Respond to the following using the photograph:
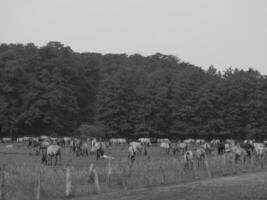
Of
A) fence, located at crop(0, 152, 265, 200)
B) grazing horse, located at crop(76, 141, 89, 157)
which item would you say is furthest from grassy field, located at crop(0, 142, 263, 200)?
grazing horse, located at crop(76, 141, 89, 157)

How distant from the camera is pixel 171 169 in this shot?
100 ft

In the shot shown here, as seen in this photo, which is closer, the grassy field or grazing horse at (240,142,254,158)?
the grassy field

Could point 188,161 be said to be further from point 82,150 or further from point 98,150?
point 82,150

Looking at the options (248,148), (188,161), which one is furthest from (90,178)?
(248,148)

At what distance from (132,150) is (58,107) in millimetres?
58448

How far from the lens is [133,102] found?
99.8 m

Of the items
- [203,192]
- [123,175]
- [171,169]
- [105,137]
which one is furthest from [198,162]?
[105,137]

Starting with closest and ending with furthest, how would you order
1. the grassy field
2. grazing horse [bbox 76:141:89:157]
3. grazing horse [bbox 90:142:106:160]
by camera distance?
the grassy field < grazing horse [bbox 90:142:106:160] < grazing horse [bbox 76:141:89:157]

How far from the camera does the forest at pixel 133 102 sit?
96.0 metres

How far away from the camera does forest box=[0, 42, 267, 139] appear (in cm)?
9600

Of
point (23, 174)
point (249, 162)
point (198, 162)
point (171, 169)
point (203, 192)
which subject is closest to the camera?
point (203, 192)

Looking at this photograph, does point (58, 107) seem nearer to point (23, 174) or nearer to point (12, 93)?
point (12, 93)

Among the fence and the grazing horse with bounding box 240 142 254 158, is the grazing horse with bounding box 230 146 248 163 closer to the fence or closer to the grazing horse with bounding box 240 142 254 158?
the grazing horse with bounding box 240 142 254 158

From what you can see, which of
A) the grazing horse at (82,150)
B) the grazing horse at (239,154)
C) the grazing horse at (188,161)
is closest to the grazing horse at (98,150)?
the grazing horse at (82,150)
